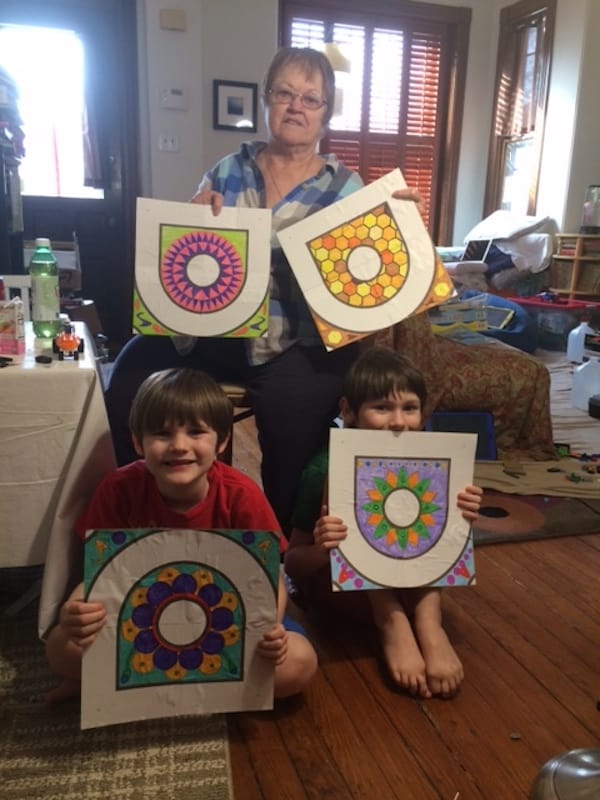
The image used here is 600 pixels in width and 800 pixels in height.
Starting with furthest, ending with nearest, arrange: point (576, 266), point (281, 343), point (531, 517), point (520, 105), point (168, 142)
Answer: point (520, 105) → point (576, 266) → point (168, 142) → point (531, 517) → point (281, 343)

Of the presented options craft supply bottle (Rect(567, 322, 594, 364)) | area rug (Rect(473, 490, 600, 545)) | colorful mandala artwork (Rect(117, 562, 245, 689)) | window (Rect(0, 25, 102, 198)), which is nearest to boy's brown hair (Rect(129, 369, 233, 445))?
colorful mandala artwork (Rect(117, 562, 245, 689))

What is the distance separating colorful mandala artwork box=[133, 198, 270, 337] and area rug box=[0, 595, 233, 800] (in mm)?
685

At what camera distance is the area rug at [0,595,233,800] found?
924mm

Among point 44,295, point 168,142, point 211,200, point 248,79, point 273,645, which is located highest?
point 248,79

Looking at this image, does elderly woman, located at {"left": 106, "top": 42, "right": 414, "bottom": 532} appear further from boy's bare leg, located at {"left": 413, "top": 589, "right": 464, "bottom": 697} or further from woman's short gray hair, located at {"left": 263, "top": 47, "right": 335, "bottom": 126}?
boy's bare leg, located at {"left": 413, "top": 589, "right": 464, "bottom": 697}

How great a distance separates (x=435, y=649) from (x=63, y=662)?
0.62 meters

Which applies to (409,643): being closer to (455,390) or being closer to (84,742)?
(84,742)

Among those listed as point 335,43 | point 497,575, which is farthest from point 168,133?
point 497,575

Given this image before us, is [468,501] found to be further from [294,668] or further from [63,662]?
[63,662]

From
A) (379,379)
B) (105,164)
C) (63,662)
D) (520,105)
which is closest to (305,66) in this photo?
(379,379)

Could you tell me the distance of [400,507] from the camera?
1180 millimetres

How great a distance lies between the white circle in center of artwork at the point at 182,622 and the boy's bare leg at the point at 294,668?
16 centimetres

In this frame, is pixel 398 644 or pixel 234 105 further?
pixel 234 105

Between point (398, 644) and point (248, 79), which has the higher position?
point (248, 79)
